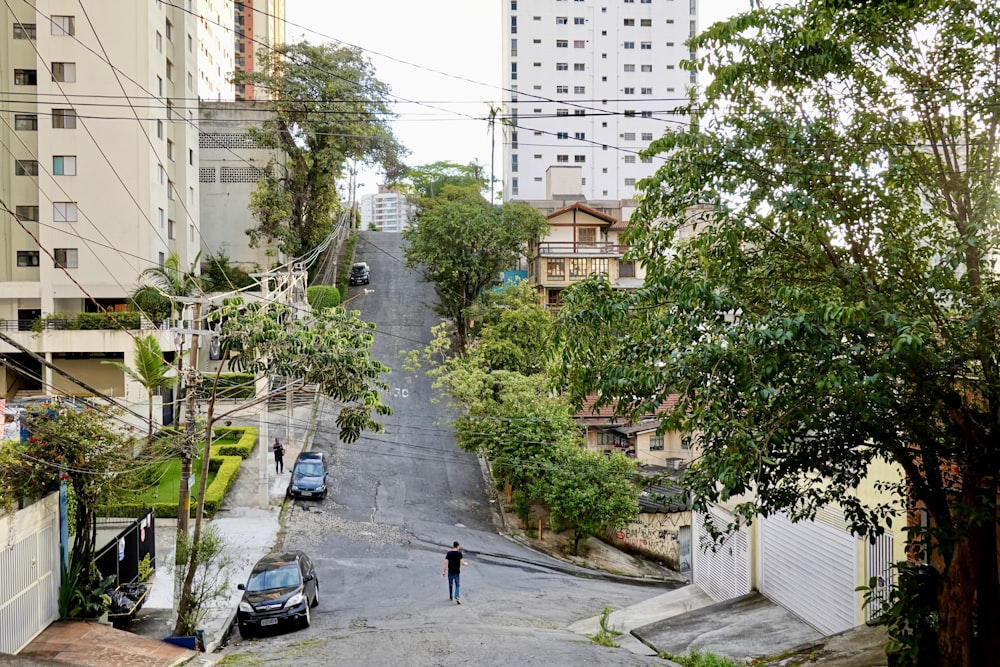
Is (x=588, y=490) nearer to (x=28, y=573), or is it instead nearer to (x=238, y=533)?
(x=238, y=533)

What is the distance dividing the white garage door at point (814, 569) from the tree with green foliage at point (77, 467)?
41.6ft

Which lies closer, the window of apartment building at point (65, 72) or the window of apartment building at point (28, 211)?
the window of apartment building at point (65, 72)

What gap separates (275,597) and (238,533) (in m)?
9.29

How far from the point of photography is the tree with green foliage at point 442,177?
72.1 meters

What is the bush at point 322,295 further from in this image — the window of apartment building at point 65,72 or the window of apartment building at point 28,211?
the window of apartment building at point 65,72

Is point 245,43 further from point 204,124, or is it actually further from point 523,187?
point 204,124

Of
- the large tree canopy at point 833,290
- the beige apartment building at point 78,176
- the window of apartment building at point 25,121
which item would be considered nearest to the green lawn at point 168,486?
→ the beige apartment building at point 78,176

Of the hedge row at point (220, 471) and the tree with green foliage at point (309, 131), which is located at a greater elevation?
the tree with green foliage at point (309, 131)

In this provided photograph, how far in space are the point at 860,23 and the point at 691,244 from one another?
3.00 metres

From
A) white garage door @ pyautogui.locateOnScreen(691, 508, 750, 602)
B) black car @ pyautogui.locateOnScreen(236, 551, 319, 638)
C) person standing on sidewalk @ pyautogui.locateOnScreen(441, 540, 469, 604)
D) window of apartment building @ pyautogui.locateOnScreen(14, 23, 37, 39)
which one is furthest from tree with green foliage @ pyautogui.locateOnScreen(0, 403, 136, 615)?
window of apartment building @ pyautogui.locateOnScreen(14, 23, 37, 39)

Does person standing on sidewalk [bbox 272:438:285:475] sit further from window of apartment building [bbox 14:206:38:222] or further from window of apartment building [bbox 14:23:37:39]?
window of apartment building [bbox 14:23:37:39]

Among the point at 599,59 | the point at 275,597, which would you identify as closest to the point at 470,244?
→ the point at 275,597

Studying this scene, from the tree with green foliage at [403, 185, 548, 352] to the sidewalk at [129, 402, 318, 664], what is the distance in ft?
33.6

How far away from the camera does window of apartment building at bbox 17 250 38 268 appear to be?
1510 inches
